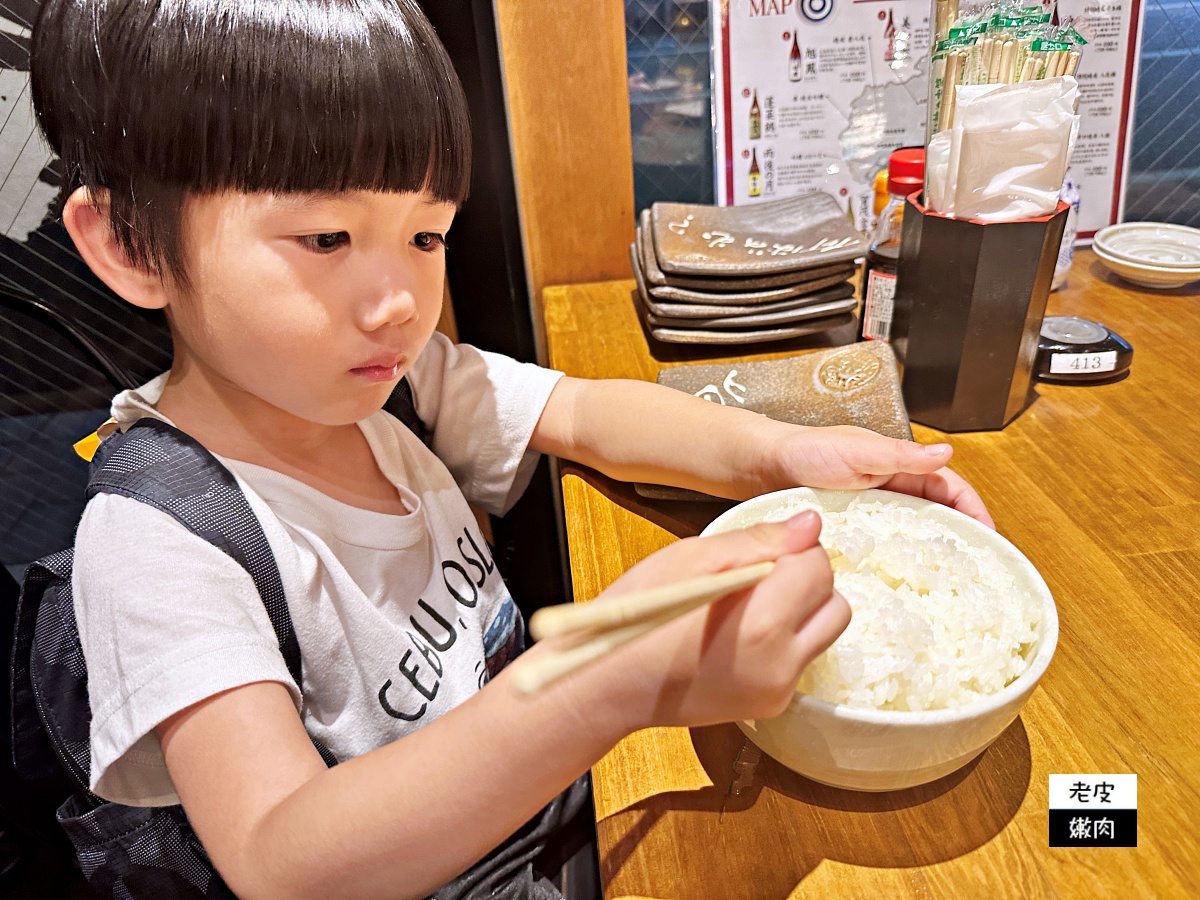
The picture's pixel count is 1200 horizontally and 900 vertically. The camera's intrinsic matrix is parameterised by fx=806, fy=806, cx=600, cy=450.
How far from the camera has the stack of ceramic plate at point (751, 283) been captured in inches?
52.4

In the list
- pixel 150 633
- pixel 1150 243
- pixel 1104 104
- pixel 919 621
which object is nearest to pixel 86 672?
pixel 150 633

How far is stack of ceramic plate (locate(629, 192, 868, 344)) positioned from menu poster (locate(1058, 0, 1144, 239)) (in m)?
0.69

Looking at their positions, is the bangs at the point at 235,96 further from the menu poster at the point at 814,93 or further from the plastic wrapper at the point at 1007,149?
the menu poster at the point at 814,93

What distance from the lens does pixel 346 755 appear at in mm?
852

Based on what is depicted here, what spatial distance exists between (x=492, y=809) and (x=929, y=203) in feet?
3.14

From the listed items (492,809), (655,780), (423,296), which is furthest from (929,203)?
(492,809)

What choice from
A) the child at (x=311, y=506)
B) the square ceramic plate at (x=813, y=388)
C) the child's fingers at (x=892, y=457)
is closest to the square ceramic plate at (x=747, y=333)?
the square ceramic plate at (x=813, y=388)

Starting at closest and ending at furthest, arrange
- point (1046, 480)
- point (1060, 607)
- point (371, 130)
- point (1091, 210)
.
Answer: point (371, 130)
point (1060, 607)
point (1046, 480)
point (1091, 210)

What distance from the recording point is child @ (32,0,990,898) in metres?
0.58

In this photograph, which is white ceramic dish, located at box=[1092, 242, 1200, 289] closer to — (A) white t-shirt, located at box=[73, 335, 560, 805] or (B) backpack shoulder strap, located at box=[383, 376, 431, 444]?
(A) white t-shirt, located at box=[73, 335, 560, 805]

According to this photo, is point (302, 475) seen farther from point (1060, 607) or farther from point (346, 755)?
point (1060, 607)

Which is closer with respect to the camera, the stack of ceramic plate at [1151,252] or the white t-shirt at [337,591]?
the white t-shirt at [337,591]

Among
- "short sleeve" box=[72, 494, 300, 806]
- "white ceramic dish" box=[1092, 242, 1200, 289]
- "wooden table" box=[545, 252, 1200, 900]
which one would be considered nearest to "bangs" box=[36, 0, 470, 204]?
"short sleeve" box=[72, 494, 300, 806]

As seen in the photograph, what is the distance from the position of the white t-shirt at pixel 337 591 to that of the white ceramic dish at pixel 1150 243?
3.90ft
